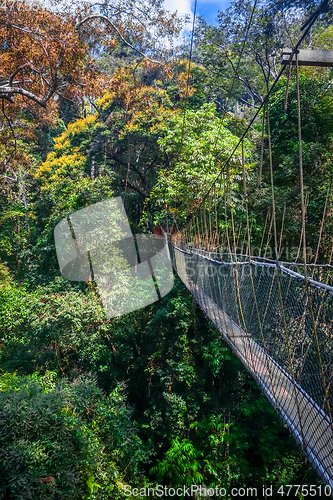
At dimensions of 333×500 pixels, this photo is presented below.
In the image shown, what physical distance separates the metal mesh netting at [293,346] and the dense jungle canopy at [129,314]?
1.55 m

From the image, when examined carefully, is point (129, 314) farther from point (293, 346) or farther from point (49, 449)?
point (293, 346)

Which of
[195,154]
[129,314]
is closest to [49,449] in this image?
[129,314]

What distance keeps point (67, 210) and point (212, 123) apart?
8.95 ft

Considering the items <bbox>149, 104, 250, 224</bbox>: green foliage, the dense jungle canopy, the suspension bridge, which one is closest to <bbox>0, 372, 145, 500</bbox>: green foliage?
the dense jungle canopy

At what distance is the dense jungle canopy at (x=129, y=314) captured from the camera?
2.41m

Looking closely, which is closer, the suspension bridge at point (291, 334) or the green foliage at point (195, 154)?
the suspension bridge at point (291, 334)

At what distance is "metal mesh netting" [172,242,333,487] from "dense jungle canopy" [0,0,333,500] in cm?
155

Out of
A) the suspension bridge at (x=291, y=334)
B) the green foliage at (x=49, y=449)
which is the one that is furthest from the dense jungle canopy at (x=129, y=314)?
the suspension bridge at (x=291, y=334)

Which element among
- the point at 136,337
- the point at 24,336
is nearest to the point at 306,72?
the point at 136,337

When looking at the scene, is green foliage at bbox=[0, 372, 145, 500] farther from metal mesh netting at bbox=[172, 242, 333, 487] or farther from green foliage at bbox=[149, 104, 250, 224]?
green foliage at bbox=[149, 104, 250, 224]

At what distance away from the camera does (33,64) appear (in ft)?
8.12

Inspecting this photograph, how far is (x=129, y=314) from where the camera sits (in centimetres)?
530

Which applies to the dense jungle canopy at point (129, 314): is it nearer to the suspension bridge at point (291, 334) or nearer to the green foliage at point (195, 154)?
the green foliage at point (195, 154)

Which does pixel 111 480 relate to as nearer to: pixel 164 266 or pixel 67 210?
pixel 67 210
